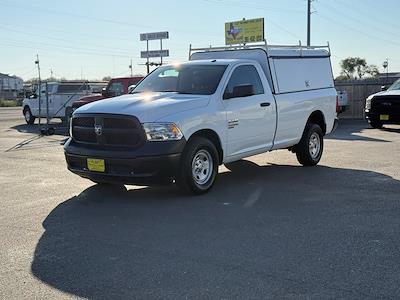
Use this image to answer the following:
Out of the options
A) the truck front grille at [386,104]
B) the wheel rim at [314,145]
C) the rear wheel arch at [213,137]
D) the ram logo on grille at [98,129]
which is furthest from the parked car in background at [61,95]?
the ram logo on grille at [98,129]

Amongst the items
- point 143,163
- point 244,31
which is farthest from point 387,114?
point 244,31

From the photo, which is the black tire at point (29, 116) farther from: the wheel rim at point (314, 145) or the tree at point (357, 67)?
the tree at point (357, 67)

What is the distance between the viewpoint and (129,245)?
5477 mm

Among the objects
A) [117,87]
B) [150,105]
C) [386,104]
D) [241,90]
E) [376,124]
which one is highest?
[117,87]

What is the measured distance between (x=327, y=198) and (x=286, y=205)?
779 mm

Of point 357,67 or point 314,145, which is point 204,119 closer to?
point 314,145

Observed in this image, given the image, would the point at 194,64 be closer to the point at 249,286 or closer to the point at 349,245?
the point at 349,245

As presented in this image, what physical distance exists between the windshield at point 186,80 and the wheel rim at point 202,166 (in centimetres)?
101

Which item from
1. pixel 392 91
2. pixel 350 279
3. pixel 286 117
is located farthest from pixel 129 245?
pixel 392 91

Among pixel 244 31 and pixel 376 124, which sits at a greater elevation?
pixel 244 31

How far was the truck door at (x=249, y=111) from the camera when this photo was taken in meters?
8.41

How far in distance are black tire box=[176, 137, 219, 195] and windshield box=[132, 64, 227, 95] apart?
938 millimetres

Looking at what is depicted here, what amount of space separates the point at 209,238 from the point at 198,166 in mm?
2256

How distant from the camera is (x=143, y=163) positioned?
7.12m
